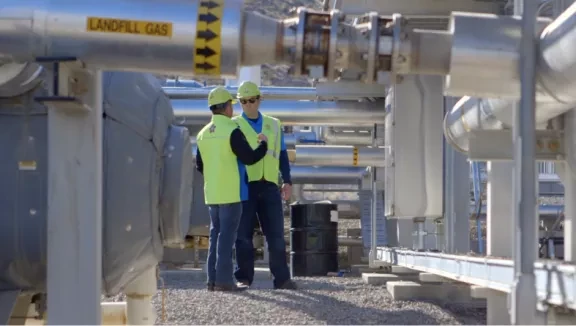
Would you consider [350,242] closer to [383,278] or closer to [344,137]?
[344,137]

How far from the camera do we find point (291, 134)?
39.7ft

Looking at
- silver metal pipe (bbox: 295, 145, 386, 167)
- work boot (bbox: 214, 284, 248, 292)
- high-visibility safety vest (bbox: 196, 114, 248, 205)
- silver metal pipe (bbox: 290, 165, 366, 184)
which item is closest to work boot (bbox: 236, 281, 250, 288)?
work boot (bbox: 214, 284, 248, 292)

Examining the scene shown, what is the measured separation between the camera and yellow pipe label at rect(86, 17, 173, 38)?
110 inches

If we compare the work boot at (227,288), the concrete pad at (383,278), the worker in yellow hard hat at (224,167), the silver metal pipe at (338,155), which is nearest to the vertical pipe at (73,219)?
the worker in yellow hard hat at (224,167)

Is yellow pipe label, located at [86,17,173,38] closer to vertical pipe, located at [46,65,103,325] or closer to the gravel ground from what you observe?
vertical pipe, located at [46,65,103,325]

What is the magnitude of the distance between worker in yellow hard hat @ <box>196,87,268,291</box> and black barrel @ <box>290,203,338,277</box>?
366cm

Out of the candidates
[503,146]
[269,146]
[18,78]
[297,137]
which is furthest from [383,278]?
[18,78]

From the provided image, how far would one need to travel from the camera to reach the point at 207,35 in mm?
2777

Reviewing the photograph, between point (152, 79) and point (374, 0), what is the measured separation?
140 inches

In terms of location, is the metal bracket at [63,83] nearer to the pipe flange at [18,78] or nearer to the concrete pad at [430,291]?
the pipe flange at [18,78]

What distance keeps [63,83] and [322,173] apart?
391 inches

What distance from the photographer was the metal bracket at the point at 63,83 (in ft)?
9.09

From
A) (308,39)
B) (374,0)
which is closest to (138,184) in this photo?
(308,39)

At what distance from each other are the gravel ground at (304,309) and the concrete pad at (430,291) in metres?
0.09
